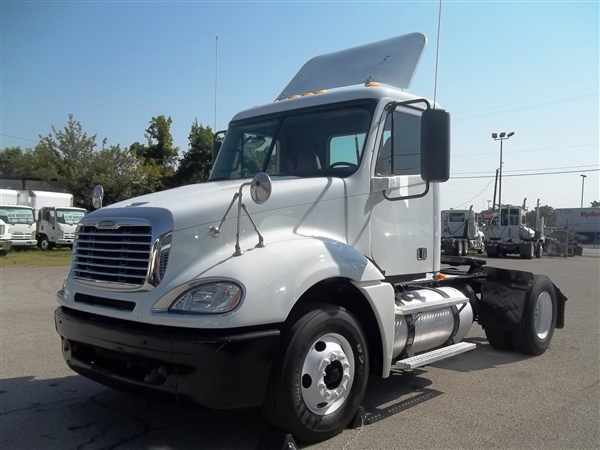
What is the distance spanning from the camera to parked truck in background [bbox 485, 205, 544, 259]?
112ft

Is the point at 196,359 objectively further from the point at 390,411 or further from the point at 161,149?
the point at 161,149

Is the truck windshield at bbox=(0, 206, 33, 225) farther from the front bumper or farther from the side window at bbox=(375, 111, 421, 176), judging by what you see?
the side window at bbox=(375, 111, 421, 176)

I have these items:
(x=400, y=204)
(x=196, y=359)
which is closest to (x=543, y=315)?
(x=400, y=204)

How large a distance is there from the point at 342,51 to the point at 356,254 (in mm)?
3106

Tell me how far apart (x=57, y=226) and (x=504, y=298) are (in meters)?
24.6

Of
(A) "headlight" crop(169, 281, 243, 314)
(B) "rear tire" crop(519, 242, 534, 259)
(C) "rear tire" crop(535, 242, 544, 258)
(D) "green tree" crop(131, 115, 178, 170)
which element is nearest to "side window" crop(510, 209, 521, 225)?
(C) "rear tire" crop(535, 242, 544, 258)

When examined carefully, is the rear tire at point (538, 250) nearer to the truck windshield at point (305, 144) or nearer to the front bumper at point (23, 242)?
the front bumper at point (23, 242)

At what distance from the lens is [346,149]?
198 inches

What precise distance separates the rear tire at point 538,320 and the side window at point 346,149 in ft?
11.9

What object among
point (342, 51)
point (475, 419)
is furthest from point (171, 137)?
point (475, 419)

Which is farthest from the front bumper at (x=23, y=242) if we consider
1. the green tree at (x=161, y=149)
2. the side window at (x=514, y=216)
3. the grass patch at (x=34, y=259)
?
the side window at (x=514, y=216)

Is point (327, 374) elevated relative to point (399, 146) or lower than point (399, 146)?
lower

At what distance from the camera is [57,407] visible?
187 inches

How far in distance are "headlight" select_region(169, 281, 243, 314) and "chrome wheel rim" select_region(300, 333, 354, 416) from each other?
0.73 meters
